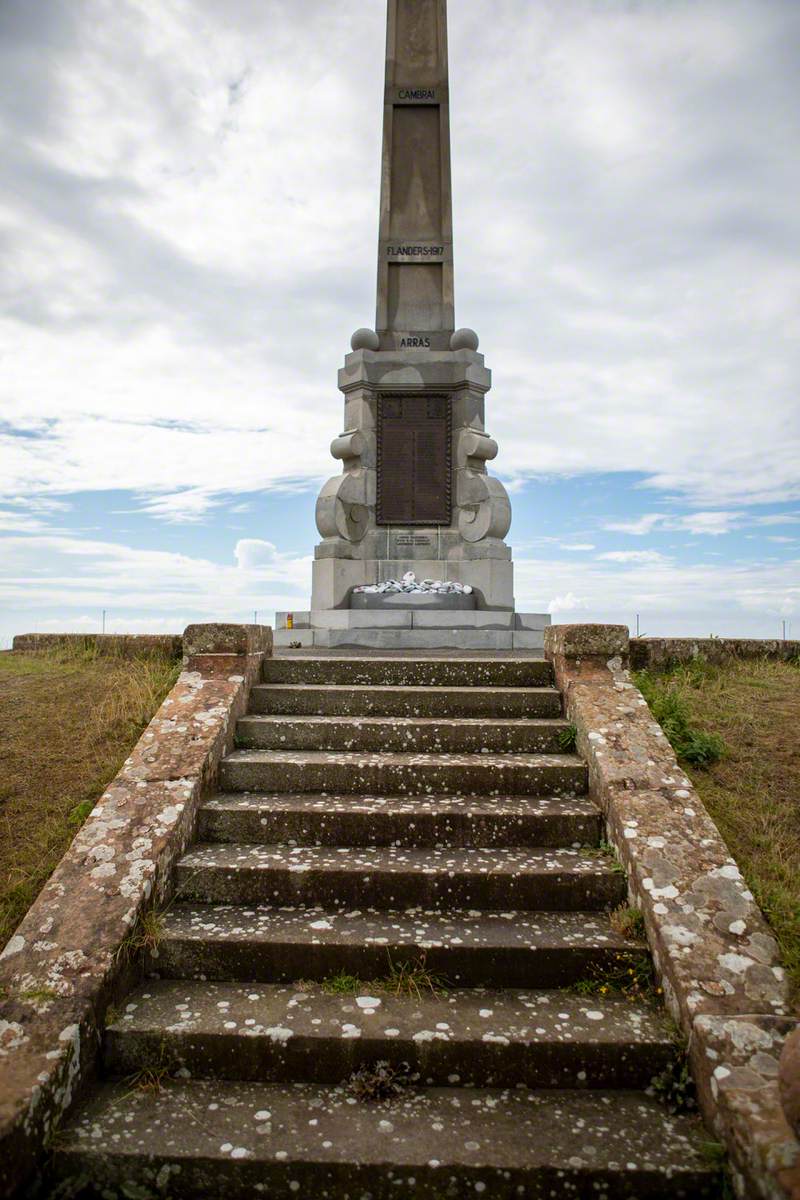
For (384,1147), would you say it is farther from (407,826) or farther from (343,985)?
(407,826)

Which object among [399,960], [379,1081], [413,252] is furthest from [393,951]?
[413,252]

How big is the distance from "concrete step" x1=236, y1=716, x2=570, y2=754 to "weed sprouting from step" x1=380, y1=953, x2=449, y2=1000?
152 cm

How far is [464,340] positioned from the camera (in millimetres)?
11766

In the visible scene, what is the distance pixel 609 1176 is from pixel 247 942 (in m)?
1.56

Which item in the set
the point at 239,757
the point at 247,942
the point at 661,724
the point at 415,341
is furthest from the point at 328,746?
the point at 415,341

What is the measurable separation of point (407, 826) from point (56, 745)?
2301mm

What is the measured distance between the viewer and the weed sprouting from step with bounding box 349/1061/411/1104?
284cm

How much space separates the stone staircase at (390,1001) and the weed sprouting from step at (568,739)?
21mm

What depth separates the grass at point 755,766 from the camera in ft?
11.7

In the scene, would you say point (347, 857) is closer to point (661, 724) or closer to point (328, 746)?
point (328, 746)

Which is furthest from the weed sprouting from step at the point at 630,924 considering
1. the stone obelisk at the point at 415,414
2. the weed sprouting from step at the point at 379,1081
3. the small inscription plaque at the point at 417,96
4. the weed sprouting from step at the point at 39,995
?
the small inscription plaque at the point at 417,96

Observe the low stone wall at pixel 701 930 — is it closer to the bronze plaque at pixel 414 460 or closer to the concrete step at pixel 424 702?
the concrete step at pixel 424 702

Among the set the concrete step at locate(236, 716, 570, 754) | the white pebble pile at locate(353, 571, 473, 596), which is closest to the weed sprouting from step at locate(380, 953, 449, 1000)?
the concrete step at locate(236, 716, 570, 754)

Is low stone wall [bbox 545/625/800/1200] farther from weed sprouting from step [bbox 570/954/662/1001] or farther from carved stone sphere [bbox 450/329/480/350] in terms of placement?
carved stone sphere [bbox 450/329/480/350]
